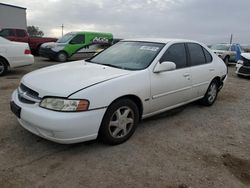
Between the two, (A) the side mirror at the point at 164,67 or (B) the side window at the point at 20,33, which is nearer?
(A) the side mirror at the point at 164,67

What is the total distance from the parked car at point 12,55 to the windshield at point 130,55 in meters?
4.70

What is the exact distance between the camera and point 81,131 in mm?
3029

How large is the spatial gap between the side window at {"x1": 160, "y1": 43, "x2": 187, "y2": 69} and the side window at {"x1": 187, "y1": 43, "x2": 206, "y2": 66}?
22cm

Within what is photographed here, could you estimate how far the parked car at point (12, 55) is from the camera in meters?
8.04

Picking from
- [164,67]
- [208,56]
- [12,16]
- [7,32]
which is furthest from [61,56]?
[12,16]

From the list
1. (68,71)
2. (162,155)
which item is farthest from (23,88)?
(162,155)

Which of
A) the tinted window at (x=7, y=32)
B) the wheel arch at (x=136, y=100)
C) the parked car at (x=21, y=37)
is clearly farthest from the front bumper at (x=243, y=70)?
the tinted window at (x=7, y=32)

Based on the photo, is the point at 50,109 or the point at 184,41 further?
the point at 184,41

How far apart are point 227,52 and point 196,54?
1153cm

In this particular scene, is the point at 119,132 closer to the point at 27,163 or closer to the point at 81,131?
the point at 81,131

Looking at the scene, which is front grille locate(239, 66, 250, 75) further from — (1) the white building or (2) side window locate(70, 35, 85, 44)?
(1) the white building

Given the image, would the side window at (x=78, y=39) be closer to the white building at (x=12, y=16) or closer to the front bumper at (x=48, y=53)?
the front bumper at (x=48, y=53)

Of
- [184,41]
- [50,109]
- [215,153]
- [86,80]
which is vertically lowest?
[215,153]

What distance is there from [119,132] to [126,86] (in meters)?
0.66
